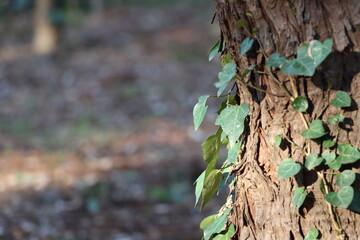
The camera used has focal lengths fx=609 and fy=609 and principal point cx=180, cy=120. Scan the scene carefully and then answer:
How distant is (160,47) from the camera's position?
15609 millimetres

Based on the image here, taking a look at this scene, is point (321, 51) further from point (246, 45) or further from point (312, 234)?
point (312, 234)

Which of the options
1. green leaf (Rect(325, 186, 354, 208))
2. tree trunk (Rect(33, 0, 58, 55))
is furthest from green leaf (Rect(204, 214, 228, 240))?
tree trunk (Rect(33, 0, 58, 55))

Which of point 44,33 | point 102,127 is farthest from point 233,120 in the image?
point 44,33

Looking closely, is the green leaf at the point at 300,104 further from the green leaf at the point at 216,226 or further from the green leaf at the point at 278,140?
the green leaf at the point at 216,226

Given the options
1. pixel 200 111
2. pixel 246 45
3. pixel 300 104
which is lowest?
pixel 300 104

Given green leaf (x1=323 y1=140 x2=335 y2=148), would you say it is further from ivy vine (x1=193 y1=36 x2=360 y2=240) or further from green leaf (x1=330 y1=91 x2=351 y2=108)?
green leaf (x1=330 y1=91 x2=351 y2=108)

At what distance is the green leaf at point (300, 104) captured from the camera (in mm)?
1722

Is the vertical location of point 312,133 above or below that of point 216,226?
above

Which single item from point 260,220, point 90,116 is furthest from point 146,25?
point 260,220

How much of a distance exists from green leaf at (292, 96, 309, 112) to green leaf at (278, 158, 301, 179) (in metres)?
0.15

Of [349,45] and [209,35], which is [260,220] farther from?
[209,35]

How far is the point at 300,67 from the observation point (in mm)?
1636

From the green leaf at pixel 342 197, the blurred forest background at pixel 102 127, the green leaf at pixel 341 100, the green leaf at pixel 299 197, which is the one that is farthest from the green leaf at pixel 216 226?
the blurred forest background at pixel 102 127

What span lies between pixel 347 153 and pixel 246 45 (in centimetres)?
42
